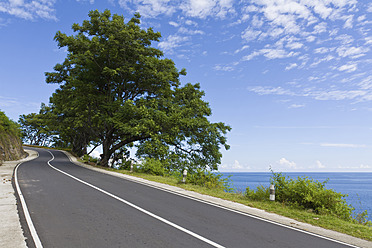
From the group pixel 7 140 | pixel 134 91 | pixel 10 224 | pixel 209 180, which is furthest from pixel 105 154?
pixel 10 224

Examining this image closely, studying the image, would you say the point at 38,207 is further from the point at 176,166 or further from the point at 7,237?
the point at 176,166

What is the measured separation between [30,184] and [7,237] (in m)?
7.85

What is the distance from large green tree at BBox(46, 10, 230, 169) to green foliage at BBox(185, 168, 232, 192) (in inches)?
269

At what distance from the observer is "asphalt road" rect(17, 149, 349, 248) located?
5.26 metres

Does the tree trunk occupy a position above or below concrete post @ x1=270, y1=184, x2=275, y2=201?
above

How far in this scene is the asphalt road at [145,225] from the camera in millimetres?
5262

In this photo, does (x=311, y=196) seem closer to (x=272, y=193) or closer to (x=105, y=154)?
(x=272, y=193)

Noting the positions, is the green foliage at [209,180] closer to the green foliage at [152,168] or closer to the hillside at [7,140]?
the green foliage at [152,168]

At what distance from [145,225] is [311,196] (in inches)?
284

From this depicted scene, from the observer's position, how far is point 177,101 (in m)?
28.3

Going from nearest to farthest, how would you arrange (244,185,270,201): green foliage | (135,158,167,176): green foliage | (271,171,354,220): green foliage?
1. (271,171,354,220): green foliage
2. (244,185,270,201): green foliage
3. (135,158,167,176): green foliage

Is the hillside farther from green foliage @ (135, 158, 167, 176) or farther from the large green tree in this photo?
green foliage @ (135, 158, 167, 176)

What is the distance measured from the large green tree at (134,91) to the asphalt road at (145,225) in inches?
509

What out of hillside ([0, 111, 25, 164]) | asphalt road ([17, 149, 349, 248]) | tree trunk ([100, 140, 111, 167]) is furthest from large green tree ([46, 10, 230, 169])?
asphalt road ([17, 149, 349, 248])
